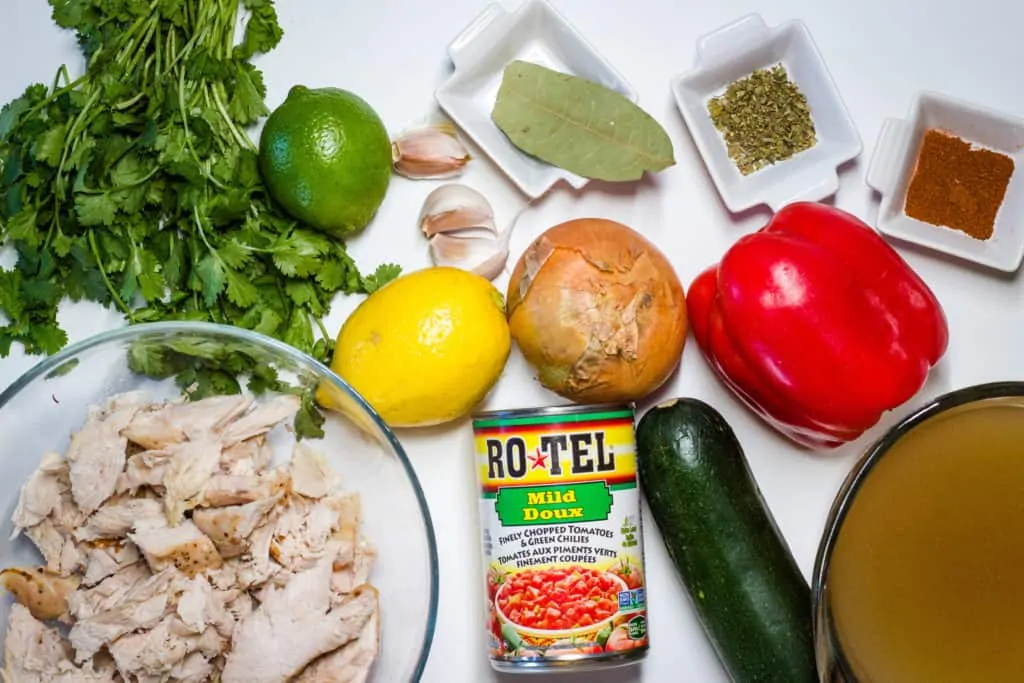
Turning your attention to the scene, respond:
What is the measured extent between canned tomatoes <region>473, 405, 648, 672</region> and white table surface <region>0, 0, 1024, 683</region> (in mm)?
165

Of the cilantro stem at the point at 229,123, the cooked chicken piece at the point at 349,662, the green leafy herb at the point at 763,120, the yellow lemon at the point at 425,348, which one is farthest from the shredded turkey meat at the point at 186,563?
the green leafy herb at the point at 763,120

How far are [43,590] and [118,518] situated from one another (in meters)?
0.13

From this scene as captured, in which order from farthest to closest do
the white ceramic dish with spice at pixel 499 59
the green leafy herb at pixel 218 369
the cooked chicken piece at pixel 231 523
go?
1. the white ceramic dish with spice at pixel 499 59
2. the green leafy herb at pixel 218 369
3. the cooked chicken piece at pixel 231 523

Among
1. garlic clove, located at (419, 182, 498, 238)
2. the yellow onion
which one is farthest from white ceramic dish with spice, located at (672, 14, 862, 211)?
garlic clove, located at (419, 182, 498, 238)

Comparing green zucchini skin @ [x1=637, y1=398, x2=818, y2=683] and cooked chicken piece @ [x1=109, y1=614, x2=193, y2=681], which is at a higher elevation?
cooked chicken piece @ [x1=109, y1=614, x2=193, y2=681]

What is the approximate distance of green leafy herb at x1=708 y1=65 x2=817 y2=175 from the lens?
1.41m

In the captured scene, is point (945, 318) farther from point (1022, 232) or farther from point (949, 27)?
point (949, 27)

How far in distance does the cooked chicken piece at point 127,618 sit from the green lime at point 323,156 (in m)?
0.47

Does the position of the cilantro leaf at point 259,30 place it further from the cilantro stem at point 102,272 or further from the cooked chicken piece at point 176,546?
the cooked chicken piece at point 176,546

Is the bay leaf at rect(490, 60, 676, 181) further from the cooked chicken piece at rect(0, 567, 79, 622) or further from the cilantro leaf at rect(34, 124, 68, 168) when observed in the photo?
the cooked chicken piece at rect(0, 567, 79, 622)

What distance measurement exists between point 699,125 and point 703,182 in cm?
8

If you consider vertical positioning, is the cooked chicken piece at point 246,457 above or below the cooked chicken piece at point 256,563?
above

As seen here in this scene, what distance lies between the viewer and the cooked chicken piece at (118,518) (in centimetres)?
120

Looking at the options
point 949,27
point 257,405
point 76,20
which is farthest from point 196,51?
point 949,27
